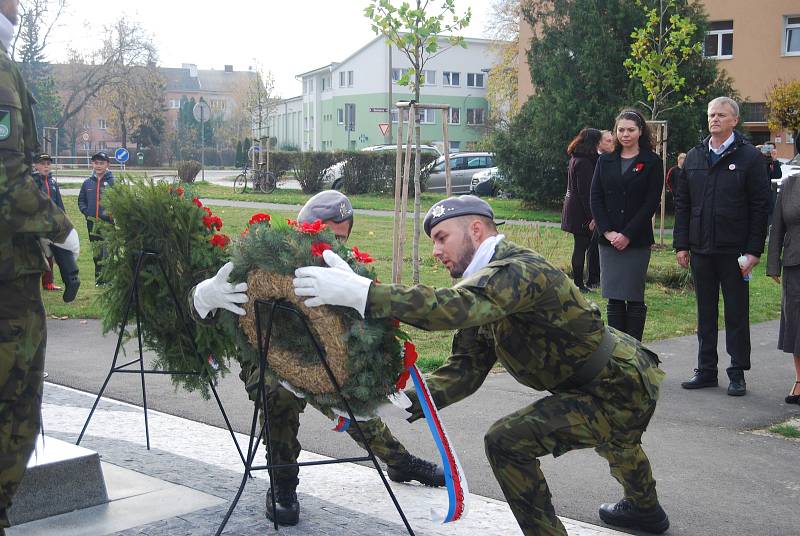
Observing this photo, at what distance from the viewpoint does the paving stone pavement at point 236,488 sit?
427 centimetres

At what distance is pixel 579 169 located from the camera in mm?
11234

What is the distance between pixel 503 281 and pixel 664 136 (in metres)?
13.4

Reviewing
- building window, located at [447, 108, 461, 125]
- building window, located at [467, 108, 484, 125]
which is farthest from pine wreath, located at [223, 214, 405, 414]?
building window, located at [467, 108, 484, 125]

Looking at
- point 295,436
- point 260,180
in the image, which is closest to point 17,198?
point 295,436

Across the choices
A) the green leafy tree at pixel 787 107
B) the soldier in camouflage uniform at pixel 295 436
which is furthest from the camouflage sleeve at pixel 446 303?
the green leafy tree at pixel 787 107

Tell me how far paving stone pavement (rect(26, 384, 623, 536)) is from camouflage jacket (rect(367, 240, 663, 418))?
29.0 inches

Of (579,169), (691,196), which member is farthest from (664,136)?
(691,196)

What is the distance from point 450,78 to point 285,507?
270ft

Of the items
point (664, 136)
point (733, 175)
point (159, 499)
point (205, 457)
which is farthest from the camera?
point (664, 136)

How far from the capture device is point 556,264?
13.3 meters

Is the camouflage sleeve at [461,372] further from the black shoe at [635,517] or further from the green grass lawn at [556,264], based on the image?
the green grass lawn at [556,264]

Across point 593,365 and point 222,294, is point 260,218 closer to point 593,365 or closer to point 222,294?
point 222,294

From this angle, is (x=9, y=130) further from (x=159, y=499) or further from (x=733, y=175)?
(x=733, y=175)

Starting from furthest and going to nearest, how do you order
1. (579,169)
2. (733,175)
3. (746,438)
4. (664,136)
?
(664,136) → (579,169) → (733,175) → (746,438)
